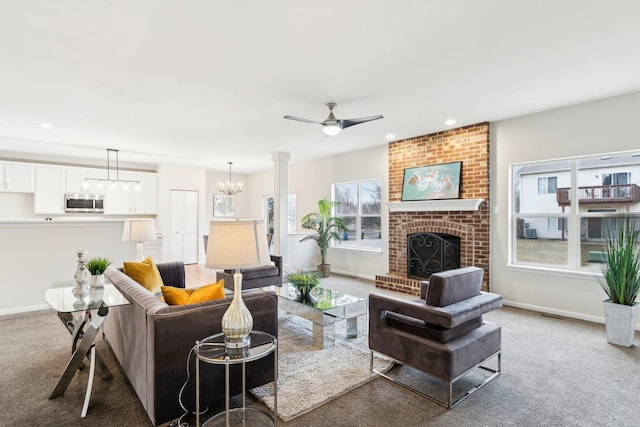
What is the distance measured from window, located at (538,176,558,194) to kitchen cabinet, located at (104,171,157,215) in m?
8.03

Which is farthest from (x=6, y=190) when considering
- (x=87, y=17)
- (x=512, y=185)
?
(x=512, y=185)

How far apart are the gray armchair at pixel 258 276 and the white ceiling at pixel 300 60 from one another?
2.18m

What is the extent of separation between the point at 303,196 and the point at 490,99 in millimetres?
5146

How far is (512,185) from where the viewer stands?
4879 millimetres

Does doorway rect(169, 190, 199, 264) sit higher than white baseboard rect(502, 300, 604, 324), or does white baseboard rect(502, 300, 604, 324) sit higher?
doorway rect(169, 190, 199, 264)

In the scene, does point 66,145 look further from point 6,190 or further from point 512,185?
point 512,185

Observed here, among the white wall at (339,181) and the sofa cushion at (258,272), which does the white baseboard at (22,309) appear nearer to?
the sofa cushion at (258,272)

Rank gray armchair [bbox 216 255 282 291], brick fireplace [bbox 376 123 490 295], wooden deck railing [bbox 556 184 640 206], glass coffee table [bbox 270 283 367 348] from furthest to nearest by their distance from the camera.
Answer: brick fireplace [bbox 376 123 490 295] < gray armchair [bbox 216 255 282 291] < wooden deck railing [bbox 556 184 640 206] < glass coffee table [bbox 270 283 367 348]

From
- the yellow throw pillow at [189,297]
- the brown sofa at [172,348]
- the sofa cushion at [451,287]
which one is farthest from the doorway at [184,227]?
the sofa cushion at [451,287]

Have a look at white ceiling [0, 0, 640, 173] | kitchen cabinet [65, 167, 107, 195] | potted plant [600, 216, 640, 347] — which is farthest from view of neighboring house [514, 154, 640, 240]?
kitchen cabinet [65, 167, 107, 195]

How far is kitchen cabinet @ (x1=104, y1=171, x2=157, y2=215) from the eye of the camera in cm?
789

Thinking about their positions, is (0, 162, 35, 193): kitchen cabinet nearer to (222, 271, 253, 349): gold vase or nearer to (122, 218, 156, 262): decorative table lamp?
(122, 218, 156, 262): decorative table lamp

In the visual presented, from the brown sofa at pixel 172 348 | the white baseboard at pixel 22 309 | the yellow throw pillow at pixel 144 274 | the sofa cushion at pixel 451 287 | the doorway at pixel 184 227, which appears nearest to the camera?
the brown sofa at pixel 172 348

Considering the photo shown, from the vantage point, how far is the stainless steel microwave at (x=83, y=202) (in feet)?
24.2
